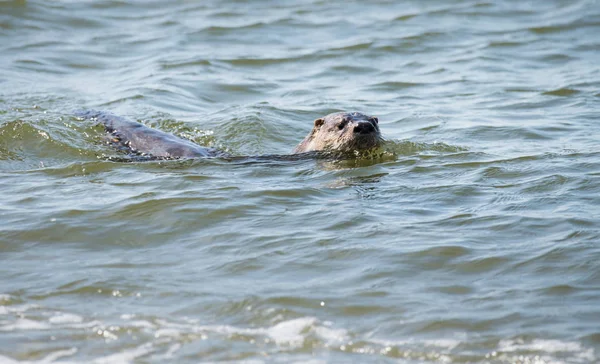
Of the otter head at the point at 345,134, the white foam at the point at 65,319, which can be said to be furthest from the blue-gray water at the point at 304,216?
the otter head at the point at 345,134

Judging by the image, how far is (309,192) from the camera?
6316mm

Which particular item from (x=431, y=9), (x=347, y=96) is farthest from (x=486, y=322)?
(x=431, y=9)

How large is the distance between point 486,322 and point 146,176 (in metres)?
3.33

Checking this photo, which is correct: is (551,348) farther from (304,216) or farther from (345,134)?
(345,134)

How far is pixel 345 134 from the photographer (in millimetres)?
7262

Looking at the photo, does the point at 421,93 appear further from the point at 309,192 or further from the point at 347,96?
the point at 309,192

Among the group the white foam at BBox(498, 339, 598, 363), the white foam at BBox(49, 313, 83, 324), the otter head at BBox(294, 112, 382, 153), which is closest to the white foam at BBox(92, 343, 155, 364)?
the white foam at BBox(49, 313, 83, 324)

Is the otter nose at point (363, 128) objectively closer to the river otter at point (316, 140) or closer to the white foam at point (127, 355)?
the river otter at point (316, 140)

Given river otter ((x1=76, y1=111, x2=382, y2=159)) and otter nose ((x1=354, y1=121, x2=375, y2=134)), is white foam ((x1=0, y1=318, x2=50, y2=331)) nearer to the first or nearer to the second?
river otter ((x1=76, y1=111, x2=382, y2=159))

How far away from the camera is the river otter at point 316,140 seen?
7227 millimetres

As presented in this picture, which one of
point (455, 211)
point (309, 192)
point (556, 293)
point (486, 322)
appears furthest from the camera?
point (309, 192)

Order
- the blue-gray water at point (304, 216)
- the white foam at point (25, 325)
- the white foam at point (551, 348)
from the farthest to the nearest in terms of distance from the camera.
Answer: the white foam at point (25, 325) < the blue-gray water at point (304, 216) < the white foam at point (551, 348)

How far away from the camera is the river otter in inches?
285

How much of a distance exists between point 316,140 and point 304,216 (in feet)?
6.03
